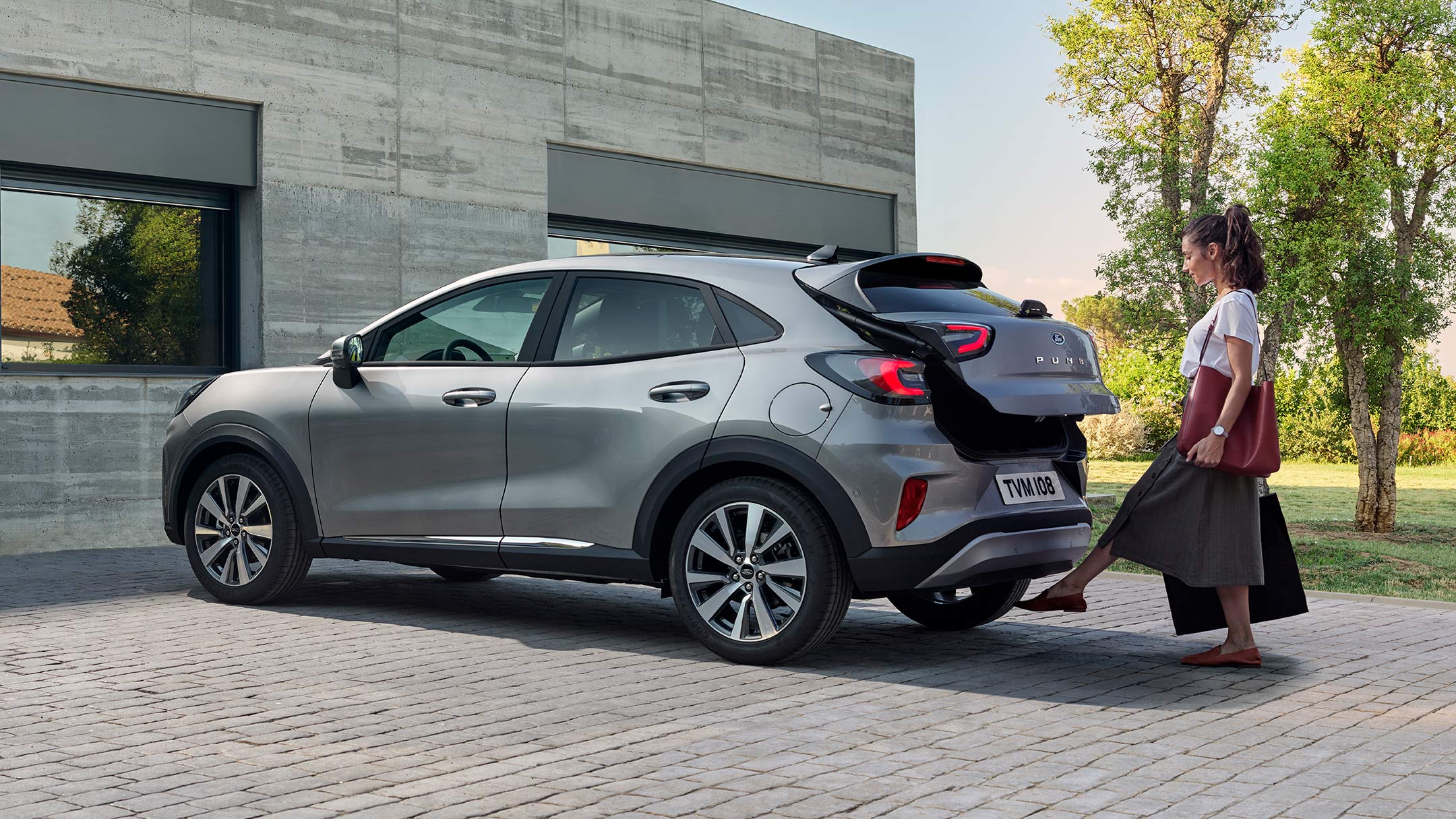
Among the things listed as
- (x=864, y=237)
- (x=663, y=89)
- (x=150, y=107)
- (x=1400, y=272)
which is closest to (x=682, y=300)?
(x=150, y=107)

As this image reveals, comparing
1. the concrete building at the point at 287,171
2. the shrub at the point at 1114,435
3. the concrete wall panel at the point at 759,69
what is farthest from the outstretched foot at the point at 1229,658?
the shrub at the point at 1114,435

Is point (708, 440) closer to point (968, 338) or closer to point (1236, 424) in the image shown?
point (968, 338)

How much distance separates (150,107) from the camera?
39.0 feet

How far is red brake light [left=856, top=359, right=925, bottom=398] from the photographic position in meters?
5.95

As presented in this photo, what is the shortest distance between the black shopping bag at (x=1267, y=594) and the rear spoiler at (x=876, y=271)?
1701mm

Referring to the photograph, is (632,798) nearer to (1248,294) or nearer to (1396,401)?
(1248,294)

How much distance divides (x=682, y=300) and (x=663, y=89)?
9.43 m

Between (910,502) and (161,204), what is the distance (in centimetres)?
858

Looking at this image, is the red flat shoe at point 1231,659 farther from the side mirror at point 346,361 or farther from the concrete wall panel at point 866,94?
the concrete wall panel at point 866,94

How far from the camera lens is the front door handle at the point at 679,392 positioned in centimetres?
639

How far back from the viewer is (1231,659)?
642 cm

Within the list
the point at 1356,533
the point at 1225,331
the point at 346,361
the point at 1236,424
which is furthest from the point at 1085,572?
the point at 1356,533

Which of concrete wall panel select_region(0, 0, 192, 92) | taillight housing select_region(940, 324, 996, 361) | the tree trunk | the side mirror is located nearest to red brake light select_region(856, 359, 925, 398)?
taillight housing select_region(940, 324, 996, 361)

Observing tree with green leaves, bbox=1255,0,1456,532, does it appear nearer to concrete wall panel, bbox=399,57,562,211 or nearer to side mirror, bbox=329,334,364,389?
concrete wall panel, bbox=399,57,562,211
